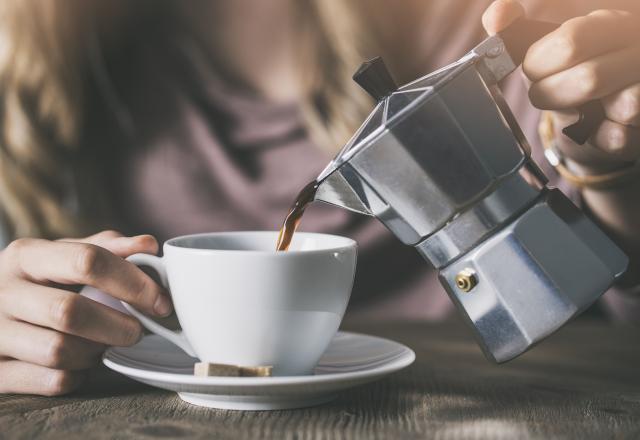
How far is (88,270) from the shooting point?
583 millimetres

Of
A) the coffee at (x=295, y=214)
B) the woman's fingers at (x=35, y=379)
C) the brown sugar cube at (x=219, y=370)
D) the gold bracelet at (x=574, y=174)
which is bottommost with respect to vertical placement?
the gold bracelet at (x=574, y=174)

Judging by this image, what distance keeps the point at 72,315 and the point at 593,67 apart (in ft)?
1.61

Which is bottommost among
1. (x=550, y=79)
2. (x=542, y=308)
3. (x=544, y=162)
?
(x=544, y=162)

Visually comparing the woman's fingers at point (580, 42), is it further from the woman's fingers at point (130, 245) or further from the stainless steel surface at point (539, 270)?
the woman's fingers at point (130, 245)

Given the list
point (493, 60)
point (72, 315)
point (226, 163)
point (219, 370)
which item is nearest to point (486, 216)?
point (493, 60)

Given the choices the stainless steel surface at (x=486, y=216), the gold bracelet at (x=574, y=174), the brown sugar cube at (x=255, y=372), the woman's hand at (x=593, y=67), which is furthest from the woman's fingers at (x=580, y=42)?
the brown sugar cube at (x=255, y=372)

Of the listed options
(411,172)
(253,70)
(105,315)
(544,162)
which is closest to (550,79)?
(411,172)

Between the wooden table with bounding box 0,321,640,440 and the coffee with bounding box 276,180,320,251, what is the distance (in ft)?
0.49

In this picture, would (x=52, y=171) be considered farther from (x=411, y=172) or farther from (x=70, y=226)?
(x=411, y=172)

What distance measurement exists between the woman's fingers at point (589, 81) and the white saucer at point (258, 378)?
0.26 m

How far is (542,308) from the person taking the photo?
0.58 meters

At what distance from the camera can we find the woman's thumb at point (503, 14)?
0.61 meters

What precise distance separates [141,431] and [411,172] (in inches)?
10.9

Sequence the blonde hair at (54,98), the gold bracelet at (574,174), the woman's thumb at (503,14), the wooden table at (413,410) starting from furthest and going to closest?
the blonde hair at (54,98)
the gold bracelet at (574,174)
the woman's thumb at (503,14)
the wooden table at (413,410)
